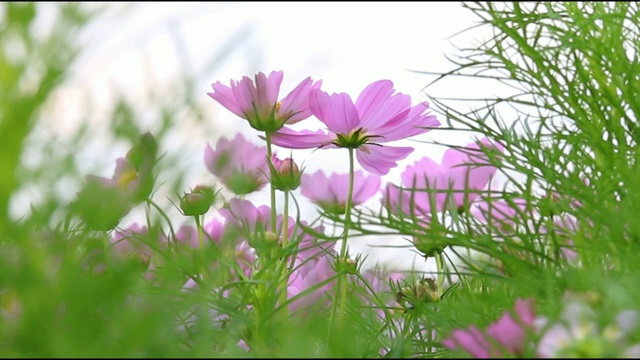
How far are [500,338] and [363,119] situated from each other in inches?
9.4

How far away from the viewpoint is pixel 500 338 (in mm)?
270

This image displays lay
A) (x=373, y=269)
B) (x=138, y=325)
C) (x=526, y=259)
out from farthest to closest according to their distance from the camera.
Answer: (x=373, y=269)
(x=526, y=259)
(x=138, y=325)

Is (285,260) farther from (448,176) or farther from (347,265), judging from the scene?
(448,176)

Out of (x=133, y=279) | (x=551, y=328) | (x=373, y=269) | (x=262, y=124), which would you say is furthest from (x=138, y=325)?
(x=373, y=269)

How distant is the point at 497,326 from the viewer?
10.7 inches

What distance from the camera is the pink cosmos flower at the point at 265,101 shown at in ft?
1.54

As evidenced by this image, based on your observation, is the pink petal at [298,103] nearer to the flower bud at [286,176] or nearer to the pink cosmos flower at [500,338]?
the flower bud at [286,176]

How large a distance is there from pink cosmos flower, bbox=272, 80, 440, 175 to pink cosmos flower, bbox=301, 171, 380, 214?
0.08 meters

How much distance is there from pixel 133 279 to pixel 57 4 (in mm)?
90

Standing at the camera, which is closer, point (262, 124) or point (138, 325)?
point (138, 325)

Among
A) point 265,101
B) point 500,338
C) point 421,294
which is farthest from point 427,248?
point 500,338

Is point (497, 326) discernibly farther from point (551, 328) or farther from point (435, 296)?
point (435, 296)

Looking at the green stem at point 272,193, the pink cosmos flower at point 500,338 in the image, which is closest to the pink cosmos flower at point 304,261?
the green stem at point 272,193

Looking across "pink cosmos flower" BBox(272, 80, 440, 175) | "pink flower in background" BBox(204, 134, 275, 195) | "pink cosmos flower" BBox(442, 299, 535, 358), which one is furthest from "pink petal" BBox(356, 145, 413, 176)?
"pink cosmos flower" BBox(442, 299, 535, 358)
